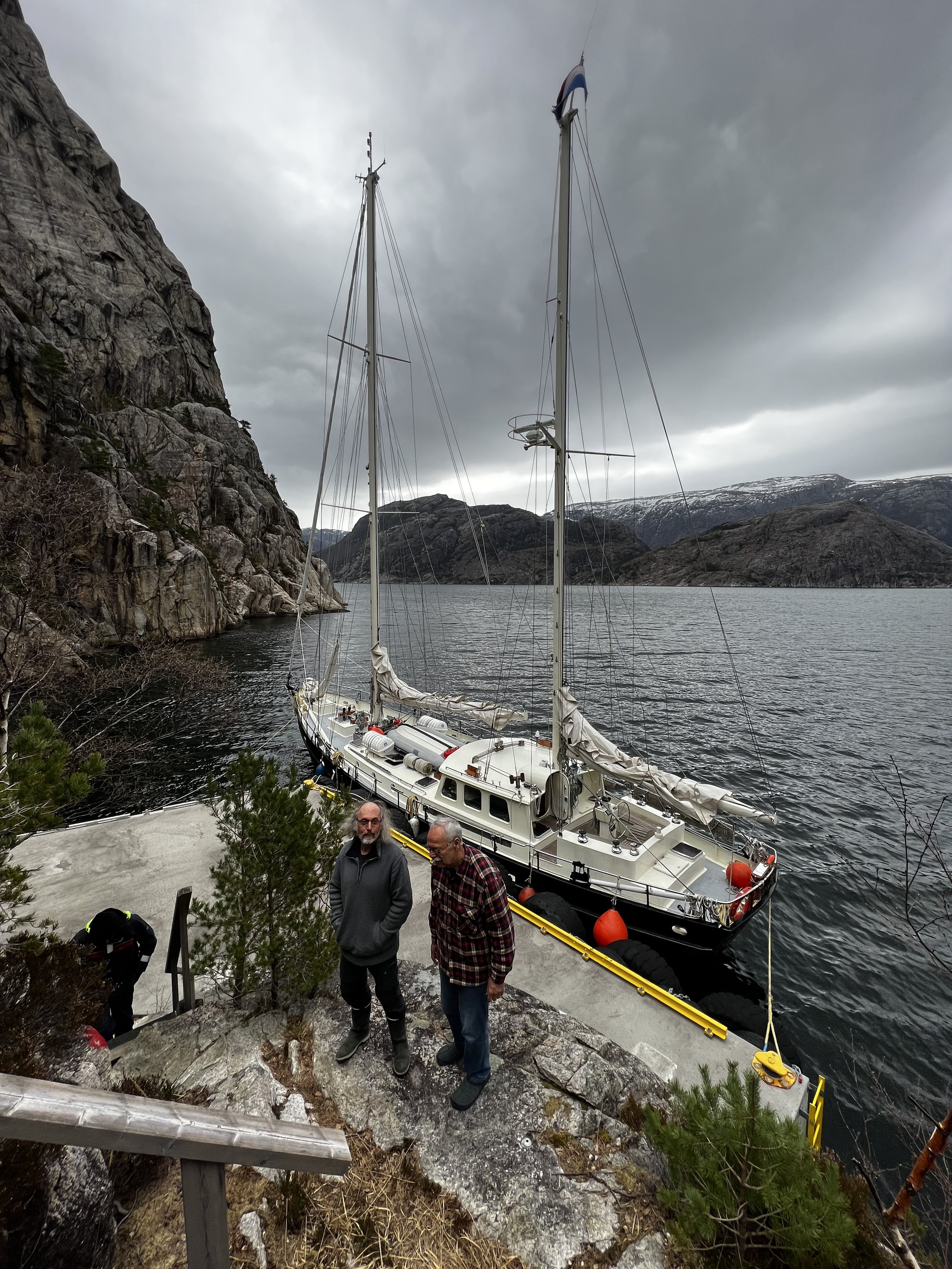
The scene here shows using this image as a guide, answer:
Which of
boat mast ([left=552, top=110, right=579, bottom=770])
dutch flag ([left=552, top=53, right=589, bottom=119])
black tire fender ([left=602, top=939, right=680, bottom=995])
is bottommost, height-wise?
black tire fender ([left=602, top=939, right=680, bottom=995])

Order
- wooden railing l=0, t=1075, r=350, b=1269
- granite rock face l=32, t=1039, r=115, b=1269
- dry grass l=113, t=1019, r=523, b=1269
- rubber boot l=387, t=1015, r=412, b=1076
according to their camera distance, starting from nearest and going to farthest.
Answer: wooden railing l=0, t=1075, r=350, b=1269
granite rock face l=32, t=1039, r=115, b=1269
dry grass l=113, t=1019, r=523, b=1269
rubber boot l=387, t=1015, r=412, b=1076

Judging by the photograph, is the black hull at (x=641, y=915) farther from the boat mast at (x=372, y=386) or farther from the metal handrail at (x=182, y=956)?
the boat mast at (x=372, y=386)

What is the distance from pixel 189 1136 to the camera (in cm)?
168

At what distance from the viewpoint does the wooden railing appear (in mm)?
1444

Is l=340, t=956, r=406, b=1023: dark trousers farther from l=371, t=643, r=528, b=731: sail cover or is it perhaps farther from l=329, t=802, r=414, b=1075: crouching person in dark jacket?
l=371, t=643, r=528, b=731: sail cover

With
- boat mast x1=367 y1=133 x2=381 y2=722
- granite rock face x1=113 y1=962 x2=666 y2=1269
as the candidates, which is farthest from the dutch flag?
granite rock face x1=113 y1=962 x2=666 y2=1269

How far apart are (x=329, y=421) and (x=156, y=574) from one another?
35.7m

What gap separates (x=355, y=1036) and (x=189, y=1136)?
3468 mm

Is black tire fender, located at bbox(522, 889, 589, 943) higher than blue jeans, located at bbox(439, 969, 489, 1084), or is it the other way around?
blue jeans, located at bbox(439, 969, 489, 1084)

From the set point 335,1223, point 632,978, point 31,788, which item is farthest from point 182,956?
point 632,978

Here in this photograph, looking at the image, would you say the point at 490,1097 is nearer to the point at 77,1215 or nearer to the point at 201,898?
the point at 77,1215

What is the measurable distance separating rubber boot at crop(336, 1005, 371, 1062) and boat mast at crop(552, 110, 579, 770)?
25.5 ft

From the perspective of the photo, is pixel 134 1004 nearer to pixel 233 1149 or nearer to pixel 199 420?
pixel 233 1149

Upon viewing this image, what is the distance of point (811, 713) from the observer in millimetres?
29422
